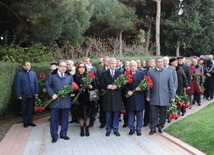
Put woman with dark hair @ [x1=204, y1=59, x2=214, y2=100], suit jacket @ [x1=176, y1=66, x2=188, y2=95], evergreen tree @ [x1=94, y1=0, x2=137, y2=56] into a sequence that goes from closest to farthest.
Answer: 1. suit jacket @ [x1=176, y1=66, x2=188, y2=95]
2. woman with dark hair @ [x1=204, y1=59, x2=214, y2=100]
3. evergreen tree @ [x1=94, y1=0, x2=137, y2=56]

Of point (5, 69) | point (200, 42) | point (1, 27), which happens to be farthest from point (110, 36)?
point (5, 69)

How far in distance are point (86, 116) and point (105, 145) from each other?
4.14 feet

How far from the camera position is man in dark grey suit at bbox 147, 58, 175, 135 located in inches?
348

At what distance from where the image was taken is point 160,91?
8.86m

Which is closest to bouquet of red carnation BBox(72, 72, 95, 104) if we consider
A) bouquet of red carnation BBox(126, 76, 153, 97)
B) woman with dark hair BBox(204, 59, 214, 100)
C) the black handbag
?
the black handbag

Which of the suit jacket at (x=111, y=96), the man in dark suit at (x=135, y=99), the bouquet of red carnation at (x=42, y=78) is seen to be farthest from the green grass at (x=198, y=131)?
the bouquet of red carnation at (x=42, y=78)

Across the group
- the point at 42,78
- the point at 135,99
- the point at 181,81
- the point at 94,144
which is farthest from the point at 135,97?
the point at 42,78

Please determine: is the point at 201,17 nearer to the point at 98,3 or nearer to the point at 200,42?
the point at 200,42

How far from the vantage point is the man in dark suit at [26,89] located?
1016 centimetres

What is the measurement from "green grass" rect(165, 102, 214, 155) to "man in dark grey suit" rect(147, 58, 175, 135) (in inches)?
23.2

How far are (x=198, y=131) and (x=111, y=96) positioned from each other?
7.81 feet

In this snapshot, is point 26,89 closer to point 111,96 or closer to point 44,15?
point 111,96

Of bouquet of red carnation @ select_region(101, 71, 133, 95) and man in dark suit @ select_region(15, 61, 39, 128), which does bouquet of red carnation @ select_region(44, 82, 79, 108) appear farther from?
man in dark suit @ select_region(15, 61, 39, 128)

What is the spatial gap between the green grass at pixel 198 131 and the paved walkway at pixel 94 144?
7.1 inches
